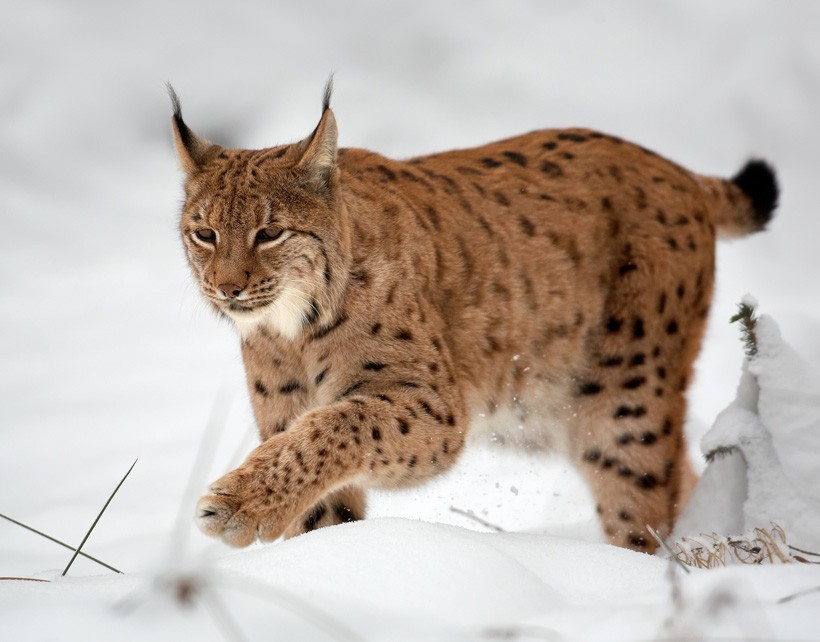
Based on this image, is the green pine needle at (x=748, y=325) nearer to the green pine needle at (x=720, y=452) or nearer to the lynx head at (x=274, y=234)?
the green pine needle at (x=720, y=452)

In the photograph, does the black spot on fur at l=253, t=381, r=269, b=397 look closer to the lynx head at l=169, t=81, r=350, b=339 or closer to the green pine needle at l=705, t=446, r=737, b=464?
the lynx head at l=169, t=81, r=350, b=339

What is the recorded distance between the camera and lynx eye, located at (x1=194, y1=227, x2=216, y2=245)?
4086mm

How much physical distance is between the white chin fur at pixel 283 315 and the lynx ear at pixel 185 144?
2.46ft

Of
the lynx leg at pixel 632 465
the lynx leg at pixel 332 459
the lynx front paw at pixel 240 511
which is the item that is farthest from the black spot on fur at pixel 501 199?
the lynx front paw at pixel 240 511

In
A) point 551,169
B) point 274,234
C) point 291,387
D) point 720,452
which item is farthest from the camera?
point 551,169

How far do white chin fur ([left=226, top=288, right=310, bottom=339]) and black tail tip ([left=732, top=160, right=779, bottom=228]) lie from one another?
9.75 feet

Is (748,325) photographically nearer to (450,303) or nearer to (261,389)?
(450,303)

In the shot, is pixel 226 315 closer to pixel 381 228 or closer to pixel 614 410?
pixel 381 228

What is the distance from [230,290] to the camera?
152 inches

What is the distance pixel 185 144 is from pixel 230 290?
0.88 meters

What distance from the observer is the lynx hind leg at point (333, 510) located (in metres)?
4.50

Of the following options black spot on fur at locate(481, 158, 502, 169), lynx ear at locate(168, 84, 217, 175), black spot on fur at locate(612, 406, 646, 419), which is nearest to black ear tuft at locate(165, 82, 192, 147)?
lynx ear at locate(168, 84, 217, 175)

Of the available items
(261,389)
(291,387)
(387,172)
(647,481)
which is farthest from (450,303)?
(647,481)

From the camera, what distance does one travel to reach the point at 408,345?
4270mm
